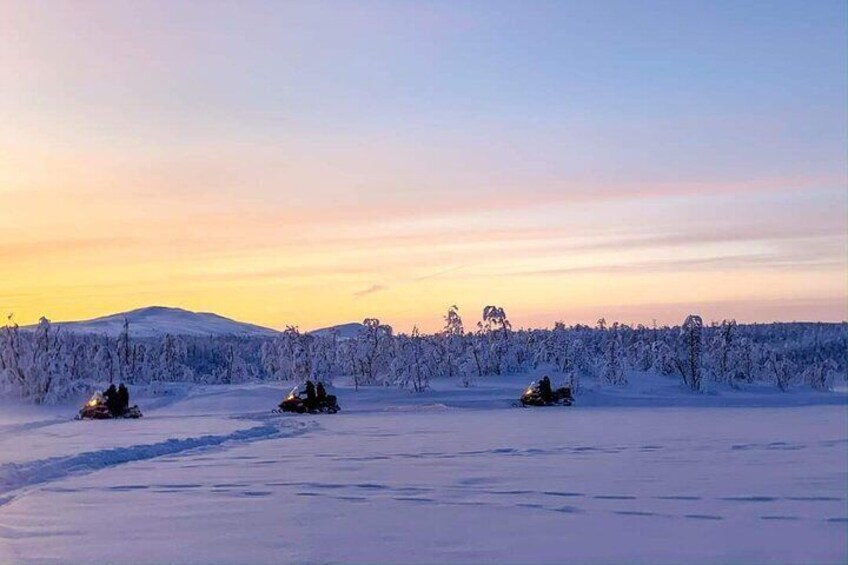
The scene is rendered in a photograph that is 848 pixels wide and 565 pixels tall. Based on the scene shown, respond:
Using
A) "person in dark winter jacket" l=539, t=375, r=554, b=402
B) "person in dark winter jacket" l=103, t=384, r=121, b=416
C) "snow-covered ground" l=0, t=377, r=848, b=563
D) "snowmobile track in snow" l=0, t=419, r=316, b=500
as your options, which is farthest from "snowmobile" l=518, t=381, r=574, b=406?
"snowmobile track in snow" l=0, t=419, r=316, b=500

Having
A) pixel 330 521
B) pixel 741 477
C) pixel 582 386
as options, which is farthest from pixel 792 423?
pixel 582 386

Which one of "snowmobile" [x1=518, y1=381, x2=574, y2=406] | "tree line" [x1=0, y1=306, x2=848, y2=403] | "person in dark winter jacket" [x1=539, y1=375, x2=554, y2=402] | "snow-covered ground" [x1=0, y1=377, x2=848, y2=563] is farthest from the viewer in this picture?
"tree line" [x1=0, y1=306, x2=848, y2=403]

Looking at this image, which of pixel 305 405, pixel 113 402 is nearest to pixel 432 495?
pixel 113 402

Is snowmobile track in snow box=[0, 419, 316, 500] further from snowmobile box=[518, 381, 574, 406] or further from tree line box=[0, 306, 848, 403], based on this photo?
tree line box=[0, 306, 848, 403]

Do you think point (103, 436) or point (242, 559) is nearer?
point (242, 559)

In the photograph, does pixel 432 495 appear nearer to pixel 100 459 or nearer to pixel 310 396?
pixel 100 459

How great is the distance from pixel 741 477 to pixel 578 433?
10.7 meters

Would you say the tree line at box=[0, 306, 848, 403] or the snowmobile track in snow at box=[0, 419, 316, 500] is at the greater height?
the tree line at box=[0, 306, 848, 403]

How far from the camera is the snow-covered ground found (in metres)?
9.90

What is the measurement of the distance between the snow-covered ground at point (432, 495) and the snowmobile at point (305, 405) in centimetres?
1344

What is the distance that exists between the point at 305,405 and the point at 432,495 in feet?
95.7

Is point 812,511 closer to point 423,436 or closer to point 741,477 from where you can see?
point 741,477

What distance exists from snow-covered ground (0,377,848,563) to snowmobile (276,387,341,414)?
13.4 meters

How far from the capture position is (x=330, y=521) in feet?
38.3
